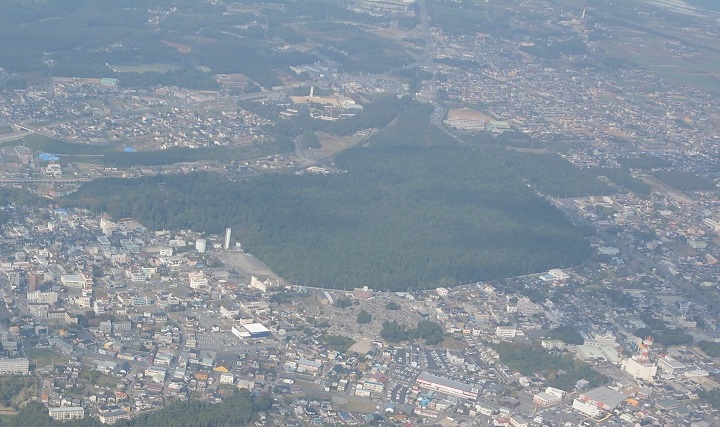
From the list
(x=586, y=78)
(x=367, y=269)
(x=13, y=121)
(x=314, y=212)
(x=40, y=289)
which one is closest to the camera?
(x=40, y=289)

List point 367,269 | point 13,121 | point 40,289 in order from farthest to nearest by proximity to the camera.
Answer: point 13,121, point 367,269, point 40,289

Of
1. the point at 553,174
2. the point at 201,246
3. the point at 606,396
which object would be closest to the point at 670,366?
the point at 606,396

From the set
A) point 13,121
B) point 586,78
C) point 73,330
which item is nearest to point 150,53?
point 13,121

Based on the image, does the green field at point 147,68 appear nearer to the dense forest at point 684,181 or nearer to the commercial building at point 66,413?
the dense forest at point 684,181

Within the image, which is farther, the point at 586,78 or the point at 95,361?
the point at 586,78

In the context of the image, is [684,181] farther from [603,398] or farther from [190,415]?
[190,415]

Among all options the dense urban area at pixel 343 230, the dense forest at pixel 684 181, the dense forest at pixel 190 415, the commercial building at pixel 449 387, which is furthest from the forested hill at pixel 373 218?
the dense forest at pixel 190 415

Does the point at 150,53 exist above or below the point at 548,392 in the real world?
below

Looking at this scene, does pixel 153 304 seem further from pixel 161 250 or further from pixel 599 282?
pixel 599 282
